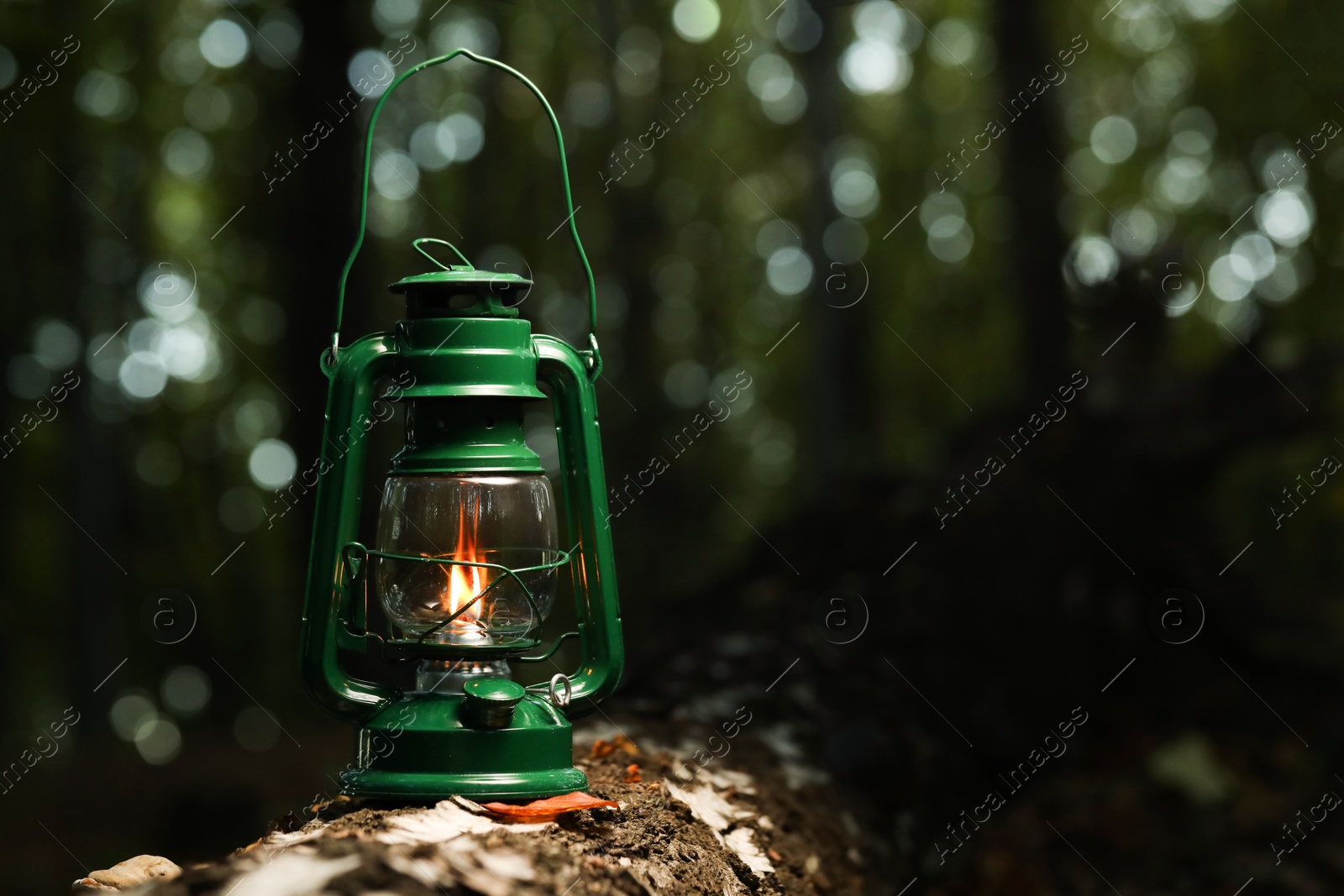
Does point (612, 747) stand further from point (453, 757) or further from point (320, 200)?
point (320, 200)

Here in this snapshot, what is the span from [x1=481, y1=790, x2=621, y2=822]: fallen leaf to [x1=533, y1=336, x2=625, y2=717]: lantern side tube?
0.28m

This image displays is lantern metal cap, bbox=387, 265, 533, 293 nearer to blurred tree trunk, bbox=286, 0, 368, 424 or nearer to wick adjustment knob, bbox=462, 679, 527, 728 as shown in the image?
wick adjustment knob, bbox=462, 679, 527, 728

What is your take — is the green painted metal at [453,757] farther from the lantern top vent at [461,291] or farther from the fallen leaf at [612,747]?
the lantern top vent at [461,291]

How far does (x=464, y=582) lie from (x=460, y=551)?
0.08 meters

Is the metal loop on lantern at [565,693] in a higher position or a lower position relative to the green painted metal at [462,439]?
lower

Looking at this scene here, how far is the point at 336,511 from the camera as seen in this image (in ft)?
8.77

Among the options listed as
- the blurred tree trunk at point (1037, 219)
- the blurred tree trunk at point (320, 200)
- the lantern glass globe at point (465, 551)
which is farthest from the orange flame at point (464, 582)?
the blurred tree trunk at point (1037, 219)

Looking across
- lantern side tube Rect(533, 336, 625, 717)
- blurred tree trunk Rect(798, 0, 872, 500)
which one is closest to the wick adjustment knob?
lantern side tube Rect(533, 336, 625, 717)

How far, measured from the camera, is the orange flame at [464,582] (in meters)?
A: 2.70

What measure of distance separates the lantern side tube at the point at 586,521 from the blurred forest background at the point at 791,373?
1.27 metres

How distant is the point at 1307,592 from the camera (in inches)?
220

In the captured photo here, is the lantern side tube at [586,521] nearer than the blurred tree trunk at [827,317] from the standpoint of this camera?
Yes

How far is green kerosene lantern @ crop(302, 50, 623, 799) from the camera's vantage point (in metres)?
2.62

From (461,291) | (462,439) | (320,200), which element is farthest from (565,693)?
(320,200)
